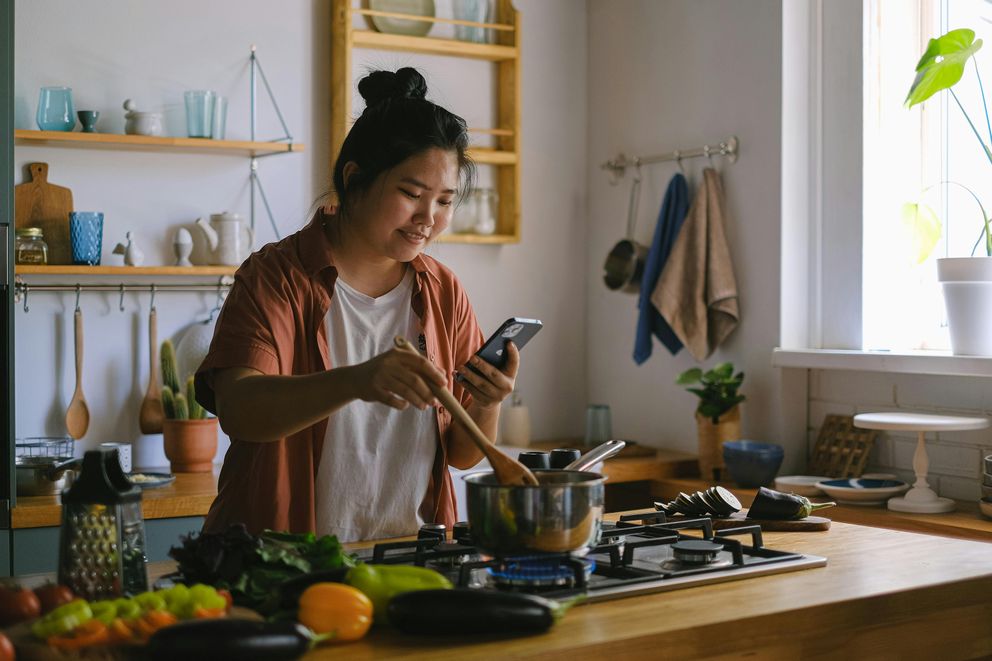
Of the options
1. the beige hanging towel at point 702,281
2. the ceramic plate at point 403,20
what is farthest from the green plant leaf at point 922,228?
the ceramic plate at point 403,20

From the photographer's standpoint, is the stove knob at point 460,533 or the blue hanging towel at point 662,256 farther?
the blue hanging towel at point 662,256

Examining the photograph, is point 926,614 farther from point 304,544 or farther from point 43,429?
point 43,429

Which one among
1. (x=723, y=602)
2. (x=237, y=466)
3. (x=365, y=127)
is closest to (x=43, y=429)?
(x=237, y=466)

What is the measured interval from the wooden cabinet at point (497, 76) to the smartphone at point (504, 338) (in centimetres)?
197

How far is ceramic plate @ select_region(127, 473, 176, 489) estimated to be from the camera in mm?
3129

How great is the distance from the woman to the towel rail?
1.71 meters

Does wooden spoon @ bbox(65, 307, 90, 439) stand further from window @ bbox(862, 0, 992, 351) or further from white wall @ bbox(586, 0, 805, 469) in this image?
window @ bbox(862, 0, 992, 351)

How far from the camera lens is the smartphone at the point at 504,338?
70.7 inches

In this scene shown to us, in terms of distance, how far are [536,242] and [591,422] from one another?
750 mm

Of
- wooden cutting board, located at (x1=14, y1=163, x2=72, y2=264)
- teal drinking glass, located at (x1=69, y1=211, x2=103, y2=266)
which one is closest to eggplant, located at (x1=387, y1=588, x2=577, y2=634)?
teal drinking glass, located at (x1=69, y1=211, x2=103, y2=266)

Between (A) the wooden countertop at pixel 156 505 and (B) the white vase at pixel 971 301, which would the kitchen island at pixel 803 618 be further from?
(A) the wooden countertop at pixel 156 505

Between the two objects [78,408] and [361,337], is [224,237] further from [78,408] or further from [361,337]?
[361,337]

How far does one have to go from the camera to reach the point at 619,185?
4.20 metres

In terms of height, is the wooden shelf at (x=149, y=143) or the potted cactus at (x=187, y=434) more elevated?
the wooden shelf at (x=149, y=143)
